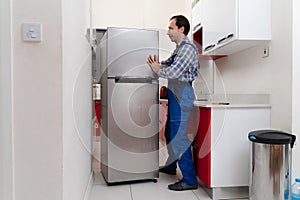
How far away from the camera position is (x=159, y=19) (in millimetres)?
4637

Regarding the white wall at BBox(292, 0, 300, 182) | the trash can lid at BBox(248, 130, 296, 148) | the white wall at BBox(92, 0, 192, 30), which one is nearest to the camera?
the trash can lid at BBox(248, 130, 296, 148)

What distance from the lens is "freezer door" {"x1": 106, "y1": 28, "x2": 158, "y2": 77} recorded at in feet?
8.59

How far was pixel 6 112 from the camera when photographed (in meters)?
1.19

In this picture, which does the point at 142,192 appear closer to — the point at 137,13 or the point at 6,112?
the point at 6,112

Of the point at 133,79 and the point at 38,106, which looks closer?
the point at 38,106

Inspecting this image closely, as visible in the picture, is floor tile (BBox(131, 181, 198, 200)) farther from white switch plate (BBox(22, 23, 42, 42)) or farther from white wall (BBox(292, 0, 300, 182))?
white switch plate (BBox(22, 23, 42, 42))

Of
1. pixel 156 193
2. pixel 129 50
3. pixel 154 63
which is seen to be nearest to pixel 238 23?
pixel 154 63

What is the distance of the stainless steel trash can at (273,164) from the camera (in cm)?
197

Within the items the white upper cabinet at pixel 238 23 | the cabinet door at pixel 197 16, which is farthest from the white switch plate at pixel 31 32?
the cabinet door at pixel 197 16

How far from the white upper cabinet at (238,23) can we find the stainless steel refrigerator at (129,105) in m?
0.68

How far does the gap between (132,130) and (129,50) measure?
2.53 ft

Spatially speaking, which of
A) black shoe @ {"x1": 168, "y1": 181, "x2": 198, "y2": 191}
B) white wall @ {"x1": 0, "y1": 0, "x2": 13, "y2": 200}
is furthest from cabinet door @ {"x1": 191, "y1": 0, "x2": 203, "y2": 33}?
white wall @ {"x1": 0, "y1": 0, "x2": 13, "y2": 200}

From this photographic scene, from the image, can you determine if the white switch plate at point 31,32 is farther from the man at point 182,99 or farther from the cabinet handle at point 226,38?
→ the cabinet handle at point 226,38

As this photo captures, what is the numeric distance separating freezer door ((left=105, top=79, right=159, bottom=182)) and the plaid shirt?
0.93 ft
